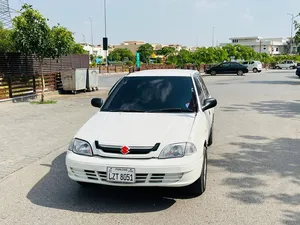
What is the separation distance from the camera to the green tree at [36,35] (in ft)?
43.3

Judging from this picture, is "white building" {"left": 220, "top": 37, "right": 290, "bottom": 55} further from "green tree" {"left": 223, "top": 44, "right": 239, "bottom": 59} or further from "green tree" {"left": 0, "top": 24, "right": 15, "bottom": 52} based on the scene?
"green tree" {"left": 0, "top": 24, "right": 15, "bottom": 52}

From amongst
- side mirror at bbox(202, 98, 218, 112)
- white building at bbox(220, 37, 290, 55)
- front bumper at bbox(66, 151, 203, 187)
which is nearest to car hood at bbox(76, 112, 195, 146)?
front bumper at bbox(66, 151, 203, 187)

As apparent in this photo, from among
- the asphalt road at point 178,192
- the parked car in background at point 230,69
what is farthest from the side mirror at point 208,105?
the parked car in background at point 230,69

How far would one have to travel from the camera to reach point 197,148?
13.0ft

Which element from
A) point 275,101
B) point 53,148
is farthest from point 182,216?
point 275,101

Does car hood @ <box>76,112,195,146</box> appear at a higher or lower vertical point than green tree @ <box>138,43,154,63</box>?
lower

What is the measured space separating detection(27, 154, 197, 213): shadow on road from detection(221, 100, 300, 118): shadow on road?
7.25 m

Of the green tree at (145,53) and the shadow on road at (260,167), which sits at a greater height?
the green tree at (145,53)

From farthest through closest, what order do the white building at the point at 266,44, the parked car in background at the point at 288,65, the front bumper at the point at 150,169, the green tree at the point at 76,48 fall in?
the white building at the point at 266,44 → the parked car in background at the point at 288,65 → the green tree at the point at 76,48 → the front bumper at the point at 150,169

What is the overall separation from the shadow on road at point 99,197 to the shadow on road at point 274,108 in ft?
23.8

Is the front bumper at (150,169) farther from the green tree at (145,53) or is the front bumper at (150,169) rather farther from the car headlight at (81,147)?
the green tree at (145,53)

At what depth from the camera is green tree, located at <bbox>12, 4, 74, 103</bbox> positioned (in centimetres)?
1319

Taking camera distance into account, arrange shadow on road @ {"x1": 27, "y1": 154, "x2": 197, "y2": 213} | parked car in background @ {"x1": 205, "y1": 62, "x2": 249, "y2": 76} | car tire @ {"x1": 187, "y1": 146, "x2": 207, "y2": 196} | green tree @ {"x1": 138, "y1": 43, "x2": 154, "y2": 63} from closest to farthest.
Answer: shadow on road @ {"x1": 27, "y1": 154, "x2": 197, "y2": 213}, car tire @ {"x1": 187, "y1": 146, "x2": 207, "y2": 196}, parked car in background @ {"x1": 205, "y1": 62, "x2": 249, "y2": 76}, green tree @ {"x1": 138, "y1": 43, "x2": 154, "y2": 63}

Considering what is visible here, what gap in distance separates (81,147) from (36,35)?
10.6 meters
